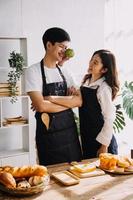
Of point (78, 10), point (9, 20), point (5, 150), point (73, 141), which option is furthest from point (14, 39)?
point (73, 141)

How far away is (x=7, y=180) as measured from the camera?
185cm

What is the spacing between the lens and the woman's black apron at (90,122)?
285 centimetres

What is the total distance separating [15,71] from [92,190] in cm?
265

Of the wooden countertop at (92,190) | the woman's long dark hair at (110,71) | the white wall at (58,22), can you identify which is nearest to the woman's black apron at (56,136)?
the woman's long dark hair at (110,71)

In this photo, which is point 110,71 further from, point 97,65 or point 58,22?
point 58,22

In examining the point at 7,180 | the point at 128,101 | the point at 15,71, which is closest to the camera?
the point at 7,180

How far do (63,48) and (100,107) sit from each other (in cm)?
55

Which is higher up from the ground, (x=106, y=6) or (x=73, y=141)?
(x=106, y=6)

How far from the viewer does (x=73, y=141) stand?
3.00 metres

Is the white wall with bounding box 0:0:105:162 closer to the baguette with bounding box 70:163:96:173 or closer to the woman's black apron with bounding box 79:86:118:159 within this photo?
the woman's black apron with bounding box 79:86:118:159

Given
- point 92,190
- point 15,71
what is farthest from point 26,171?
point 15,71

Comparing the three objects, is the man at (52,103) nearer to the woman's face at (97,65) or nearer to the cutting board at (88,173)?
the woman's face at (97,65)

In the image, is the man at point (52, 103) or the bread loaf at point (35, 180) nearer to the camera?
the bread loaf at point (35, 180)

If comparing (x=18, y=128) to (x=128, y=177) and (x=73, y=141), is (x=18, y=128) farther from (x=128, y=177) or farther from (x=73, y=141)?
(x=128, y=177)
